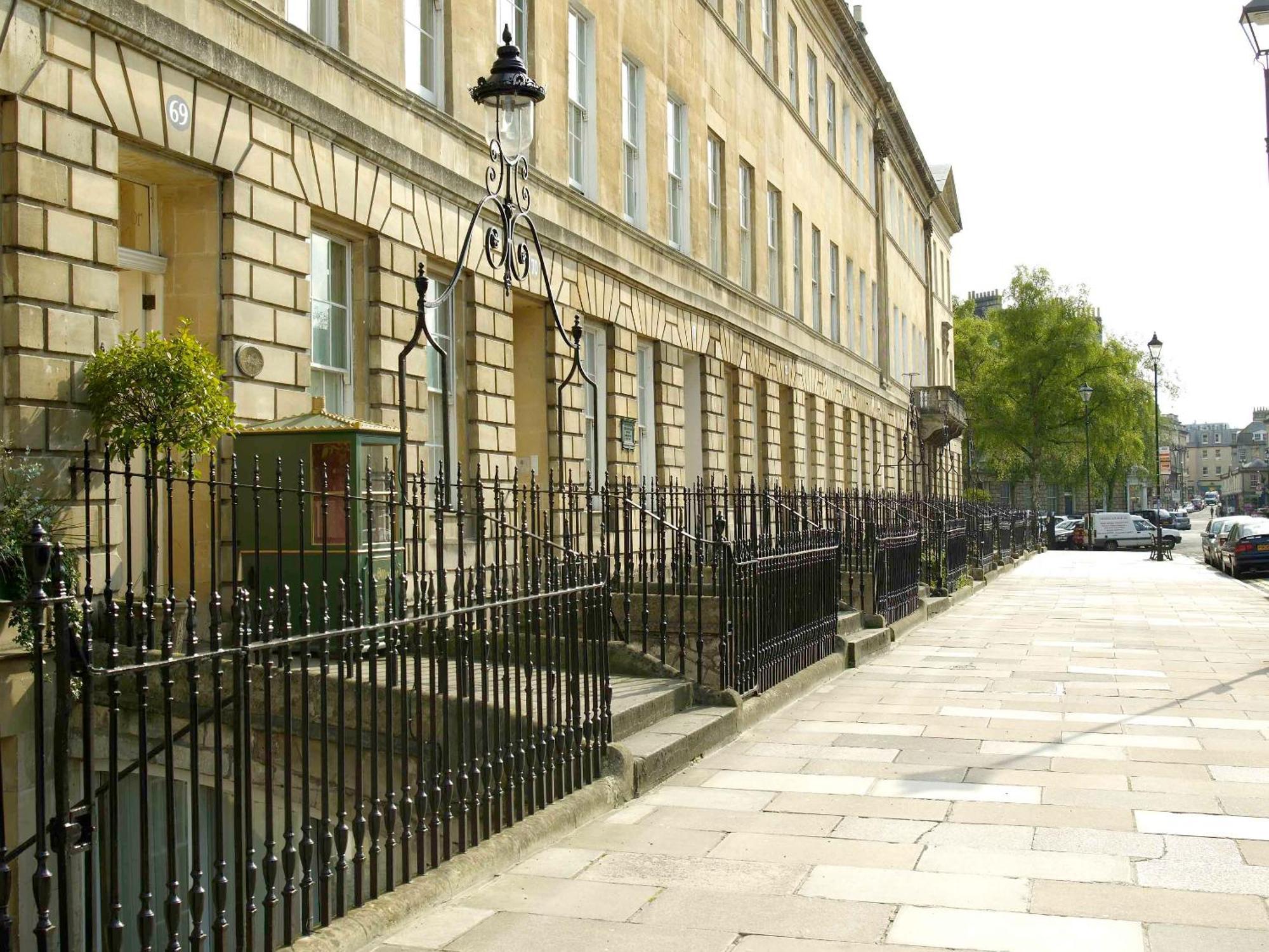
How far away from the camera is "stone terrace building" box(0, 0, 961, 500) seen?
→ 766cm

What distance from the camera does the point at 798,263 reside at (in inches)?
1048

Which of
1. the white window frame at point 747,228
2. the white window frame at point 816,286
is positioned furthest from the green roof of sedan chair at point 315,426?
the white window frame at point 816,286

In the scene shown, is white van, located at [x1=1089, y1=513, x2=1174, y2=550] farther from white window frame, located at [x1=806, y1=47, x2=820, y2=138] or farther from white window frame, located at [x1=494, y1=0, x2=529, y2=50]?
white window frame, located at [x1=494, y1=0, x2=529, y2=50]

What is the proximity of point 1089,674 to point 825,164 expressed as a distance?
19.1 meters

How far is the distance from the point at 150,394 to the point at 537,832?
11.8 feet

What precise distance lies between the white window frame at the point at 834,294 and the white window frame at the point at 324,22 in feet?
65.8

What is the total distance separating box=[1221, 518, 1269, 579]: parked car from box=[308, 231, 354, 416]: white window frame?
26.1 metres

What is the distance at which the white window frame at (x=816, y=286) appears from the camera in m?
27.9

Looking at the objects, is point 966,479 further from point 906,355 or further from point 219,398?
point 219,398

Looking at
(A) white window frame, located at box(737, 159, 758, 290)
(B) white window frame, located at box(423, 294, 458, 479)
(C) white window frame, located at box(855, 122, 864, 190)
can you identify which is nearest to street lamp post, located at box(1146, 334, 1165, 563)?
(C) white window frame, located at box(855, 122, 864, 190)

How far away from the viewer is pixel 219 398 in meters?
7.76

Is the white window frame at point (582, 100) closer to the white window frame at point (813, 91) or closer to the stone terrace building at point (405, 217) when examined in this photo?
the stone terrace building at point (405, 217)

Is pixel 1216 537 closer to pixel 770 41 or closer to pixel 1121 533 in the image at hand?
pixel 1121 533

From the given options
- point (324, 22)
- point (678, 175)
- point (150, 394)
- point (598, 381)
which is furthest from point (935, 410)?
point (150, 394)
